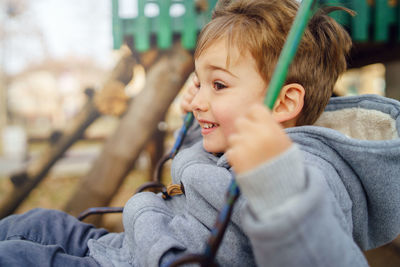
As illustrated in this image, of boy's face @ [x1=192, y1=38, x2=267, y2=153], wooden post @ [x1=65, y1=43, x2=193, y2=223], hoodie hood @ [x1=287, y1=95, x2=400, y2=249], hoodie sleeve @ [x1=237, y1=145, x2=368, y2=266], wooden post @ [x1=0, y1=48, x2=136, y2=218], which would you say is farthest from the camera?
wooden post @ [x1=0, y1=48, x2=136, y2=218]

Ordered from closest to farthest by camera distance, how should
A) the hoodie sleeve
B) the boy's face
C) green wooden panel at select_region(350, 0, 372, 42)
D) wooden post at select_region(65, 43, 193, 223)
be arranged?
the hoodie sleeve → the boy's face → green wooden panel at select_region(350, 0, 372, 42) → wooden post at select_region(65, 43, 193, 223)

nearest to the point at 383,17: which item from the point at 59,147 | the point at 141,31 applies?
the point at 141,31

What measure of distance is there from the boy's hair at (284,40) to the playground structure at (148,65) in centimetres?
135

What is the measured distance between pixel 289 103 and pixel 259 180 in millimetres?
553

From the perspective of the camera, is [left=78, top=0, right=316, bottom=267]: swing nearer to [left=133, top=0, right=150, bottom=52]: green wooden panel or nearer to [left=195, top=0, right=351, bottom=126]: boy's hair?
[left=195, top=0, right=351, bottom=126]: boy's hair

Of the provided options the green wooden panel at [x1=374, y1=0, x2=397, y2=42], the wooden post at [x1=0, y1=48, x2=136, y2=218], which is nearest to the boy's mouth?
the wooden post at [x1=0, y1=48, x2=136, y2=218]

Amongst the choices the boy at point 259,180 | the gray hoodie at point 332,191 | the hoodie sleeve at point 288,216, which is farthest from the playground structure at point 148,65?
the hoodie sleeve at point 288,216

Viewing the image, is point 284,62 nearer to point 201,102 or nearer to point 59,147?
point 201,102

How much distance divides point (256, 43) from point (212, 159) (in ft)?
1.33

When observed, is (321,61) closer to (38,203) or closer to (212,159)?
(212,159)

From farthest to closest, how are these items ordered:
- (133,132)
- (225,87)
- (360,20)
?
(133,132) → (360,20) → (225,87)

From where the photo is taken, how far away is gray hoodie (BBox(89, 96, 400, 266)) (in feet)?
1.80

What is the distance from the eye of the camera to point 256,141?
0.58 meters

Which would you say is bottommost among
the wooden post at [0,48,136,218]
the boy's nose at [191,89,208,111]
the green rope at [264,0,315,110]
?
the wooden post at [0,48,136,218]
